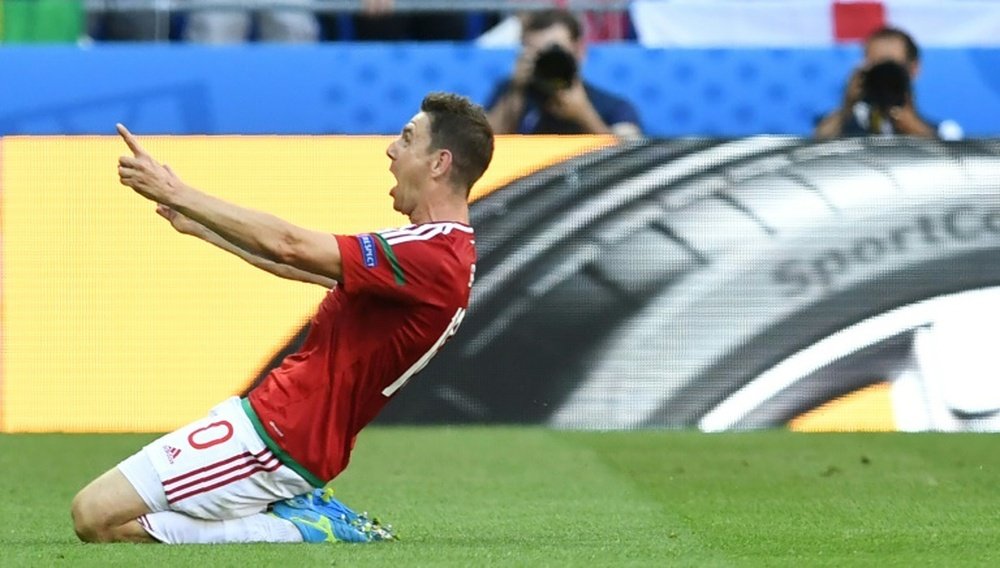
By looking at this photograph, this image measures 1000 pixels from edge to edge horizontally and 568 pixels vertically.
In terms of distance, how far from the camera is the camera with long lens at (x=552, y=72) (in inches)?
479

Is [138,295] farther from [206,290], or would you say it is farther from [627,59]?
[627,59]

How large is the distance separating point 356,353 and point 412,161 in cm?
67

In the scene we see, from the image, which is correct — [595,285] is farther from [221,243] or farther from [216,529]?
[216,529]

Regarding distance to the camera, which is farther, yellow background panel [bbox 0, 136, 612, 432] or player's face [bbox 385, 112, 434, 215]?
yellow background panel [bbox 0, 136, 612, 432]

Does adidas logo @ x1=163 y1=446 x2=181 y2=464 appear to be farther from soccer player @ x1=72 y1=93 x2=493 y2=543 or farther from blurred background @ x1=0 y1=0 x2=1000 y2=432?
blurred background @ x1=0 y1=0 x2=1000 y2=432

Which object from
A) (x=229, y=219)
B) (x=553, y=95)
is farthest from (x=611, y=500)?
(x=553, y=95)

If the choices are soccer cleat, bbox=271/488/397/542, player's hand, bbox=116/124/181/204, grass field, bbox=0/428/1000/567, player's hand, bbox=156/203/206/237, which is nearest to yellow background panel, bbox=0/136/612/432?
grass field, bbox=0/428/1000/567

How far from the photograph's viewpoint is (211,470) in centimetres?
642

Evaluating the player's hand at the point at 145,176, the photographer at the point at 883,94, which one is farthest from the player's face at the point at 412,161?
the photographer at the point at 883,94

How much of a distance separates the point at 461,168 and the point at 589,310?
15.4 ft

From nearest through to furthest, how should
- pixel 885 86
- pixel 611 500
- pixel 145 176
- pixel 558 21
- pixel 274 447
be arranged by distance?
pixel 145 176 < pixel 274 447 < pixel 611 500 < pixel 885 86 < pixel 558 21

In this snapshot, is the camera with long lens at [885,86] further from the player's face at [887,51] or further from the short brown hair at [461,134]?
the short brown hair at [461,134]

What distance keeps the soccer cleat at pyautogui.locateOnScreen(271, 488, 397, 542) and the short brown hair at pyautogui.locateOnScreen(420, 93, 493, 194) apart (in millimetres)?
1179

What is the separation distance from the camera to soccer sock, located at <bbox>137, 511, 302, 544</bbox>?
6.52 m
